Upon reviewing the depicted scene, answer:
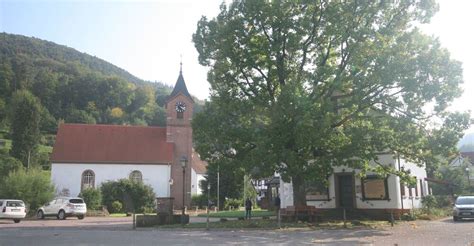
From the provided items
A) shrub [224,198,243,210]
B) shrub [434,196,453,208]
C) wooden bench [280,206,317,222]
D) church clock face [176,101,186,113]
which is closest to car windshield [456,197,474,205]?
shrub [434,196,453,208]

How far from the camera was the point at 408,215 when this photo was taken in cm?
2962

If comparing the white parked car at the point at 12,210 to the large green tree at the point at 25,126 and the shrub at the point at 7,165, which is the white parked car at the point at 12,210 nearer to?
the shrub at the point at 7,165

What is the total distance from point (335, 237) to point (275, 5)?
1172 cm

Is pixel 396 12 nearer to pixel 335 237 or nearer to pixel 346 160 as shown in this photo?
pixel 346 160

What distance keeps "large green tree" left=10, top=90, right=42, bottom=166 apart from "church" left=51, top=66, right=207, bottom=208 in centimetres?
2419

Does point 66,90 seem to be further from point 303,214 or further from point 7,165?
point 303,214

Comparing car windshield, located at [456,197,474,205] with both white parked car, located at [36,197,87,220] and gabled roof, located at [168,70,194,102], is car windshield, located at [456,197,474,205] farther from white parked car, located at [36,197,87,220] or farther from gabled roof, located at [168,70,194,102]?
gabled roof, located at [168,70,194,102]

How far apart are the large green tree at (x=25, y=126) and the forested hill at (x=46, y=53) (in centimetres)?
2245

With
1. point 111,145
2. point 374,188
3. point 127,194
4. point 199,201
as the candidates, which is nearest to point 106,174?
point 111,145

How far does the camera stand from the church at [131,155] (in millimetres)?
56281

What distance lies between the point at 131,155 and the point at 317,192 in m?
33.1

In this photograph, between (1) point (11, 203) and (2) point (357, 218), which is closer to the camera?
(2) point (357, 218)

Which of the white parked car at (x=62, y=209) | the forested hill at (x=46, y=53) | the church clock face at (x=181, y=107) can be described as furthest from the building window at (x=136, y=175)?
the forested hill at (x=46, y=53)

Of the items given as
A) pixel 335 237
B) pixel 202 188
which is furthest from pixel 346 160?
pixel 202 188
